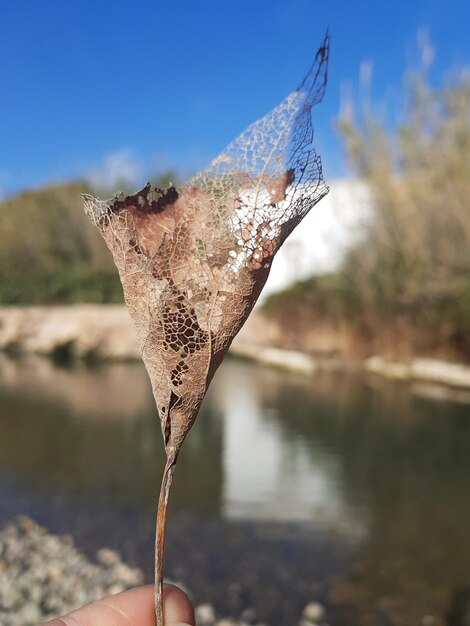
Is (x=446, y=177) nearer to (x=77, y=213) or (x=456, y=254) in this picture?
(x=456, y=254)

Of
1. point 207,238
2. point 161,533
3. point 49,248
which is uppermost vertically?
point 49,248

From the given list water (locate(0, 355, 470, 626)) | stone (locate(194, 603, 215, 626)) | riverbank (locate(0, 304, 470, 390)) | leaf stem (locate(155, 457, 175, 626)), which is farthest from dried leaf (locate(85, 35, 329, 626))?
riverbank (locate(0, 304, 470, 390))

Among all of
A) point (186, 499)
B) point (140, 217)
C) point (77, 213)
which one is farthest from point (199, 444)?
point (77, 213)

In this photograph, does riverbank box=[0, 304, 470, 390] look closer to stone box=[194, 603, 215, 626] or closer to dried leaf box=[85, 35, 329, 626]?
stone box=[194, 603, 215, 626]

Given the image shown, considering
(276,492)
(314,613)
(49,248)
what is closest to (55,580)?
(314,613)

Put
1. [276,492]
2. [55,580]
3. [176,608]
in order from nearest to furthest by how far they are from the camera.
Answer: [176,608], [55,580], [276,492]

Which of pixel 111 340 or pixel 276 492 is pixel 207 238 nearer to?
pixel 276 492
